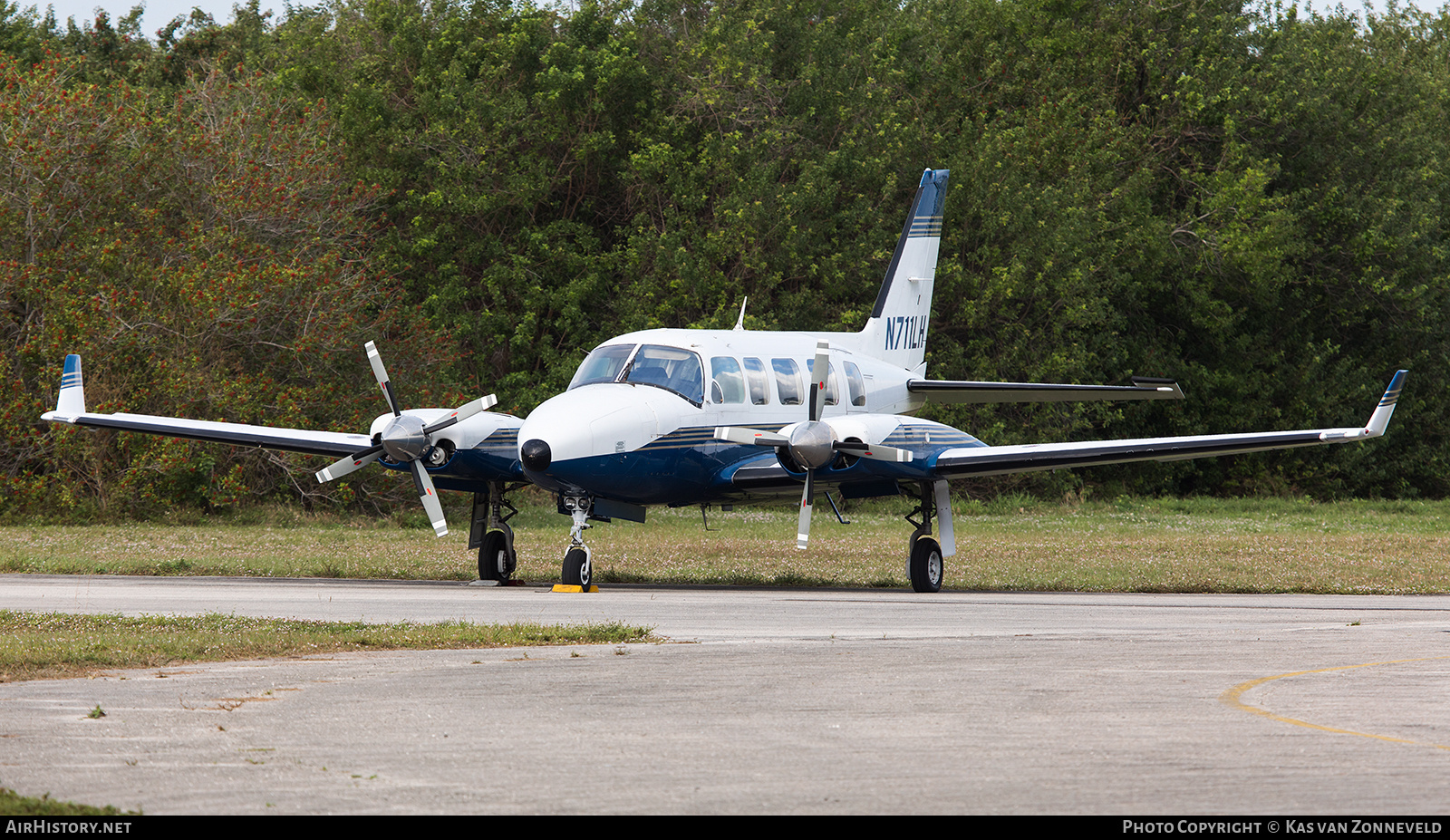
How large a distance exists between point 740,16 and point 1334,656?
36.1 metres

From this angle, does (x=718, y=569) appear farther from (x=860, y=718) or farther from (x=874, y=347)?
(x=860, y=718)

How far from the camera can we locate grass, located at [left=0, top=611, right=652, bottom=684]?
11211 millimetres

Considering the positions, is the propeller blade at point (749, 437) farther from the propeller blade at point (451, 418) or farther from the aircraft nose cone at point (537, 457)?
the propeller blade at point (451, 418)

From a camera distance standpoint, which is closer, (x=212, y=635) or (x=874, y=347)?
(x=212, y=635)

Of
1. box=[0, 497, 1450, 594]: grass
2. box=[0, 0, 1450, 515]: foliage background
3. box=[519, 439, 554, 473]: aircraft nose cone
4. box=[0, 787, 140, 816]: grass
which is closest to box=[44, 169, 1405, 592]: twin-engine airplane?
box=[519, 439, 554, 473]: aircraft nose cone

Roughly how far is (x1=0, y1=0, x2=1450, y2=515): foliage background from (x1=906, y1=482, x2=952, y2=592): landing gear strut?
54.6ft

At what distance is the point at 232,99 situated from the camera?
130 feet

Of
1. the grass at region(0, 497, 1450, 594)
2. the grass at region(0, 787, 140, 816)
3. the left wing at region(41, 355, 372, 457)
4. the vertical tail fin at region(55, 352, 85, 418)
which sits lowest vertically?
the grass at region(0, 497, 1450, 594)

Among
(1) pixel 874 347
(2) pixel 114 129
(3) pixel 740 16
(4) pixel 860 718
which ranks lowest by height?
(4) pixel 860 718

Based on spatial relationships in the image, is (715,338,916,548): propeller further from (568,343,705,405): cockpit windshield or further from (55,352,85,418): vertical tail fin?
(55,352,85,418): vertical tail fin

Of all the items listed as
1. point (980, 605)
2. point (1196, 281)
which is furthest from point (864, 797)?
point (1196, 281)

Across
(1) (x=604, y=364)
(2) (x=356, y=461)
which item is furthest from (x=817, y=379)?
(2) (x=356, y=461)

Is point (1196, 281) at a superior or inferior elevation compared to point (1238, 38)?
inferior

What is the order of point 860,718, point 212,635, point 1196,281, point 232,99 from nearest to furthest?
point 860,718, point 212,635, point 232,99, point 1196,281
